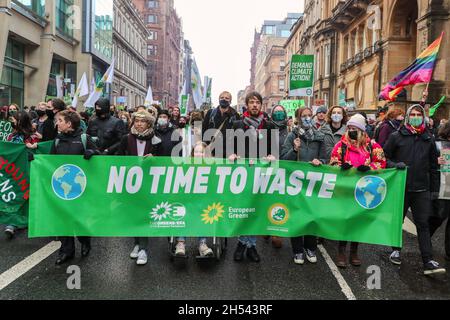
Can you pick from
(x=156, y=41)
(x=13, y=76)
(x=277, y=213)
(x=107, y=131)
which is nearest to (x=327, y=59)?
(x=13, y=76)

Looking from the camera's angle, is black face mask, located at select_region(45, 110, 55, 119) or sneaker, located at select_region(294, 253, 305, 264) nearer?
sneaker, located at select_region(294, 253, 305, 264)

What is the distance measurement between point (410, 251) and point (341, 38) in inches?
1460

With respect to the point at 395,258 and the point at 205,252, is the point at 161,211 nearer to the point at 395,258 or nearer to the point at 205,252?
the point at 205,252

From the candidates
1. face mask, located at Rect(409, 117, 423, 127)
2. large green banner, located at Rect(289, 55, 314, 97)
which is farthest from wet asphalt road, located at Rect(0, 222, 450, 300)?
large green banner, located at Rect(289, 55, 314, 97)

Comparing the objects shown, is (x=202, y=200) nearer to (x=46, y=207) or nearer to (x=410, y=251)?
(x=46, y=207)

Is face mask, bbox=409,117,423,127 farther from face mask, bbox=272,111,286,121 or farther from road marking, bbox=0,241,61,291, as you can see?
road marking, bbox=0,241,61,291

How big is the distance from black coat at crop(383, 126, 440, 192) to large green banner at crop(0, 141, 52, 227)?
512 centimetres

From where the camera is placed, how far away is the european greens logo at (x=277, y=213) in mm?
5293

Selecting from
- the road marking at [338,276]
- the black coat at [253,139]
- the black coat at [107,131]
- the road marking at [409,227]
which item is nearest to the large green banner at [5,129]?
the black coat at [107,131]

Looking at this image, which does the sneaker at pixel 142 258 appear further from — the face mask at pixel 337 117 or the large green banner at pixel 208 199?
the face mask at pixel 337 117

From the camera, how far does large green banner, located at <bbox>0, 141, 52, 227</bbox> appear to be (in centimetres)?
648

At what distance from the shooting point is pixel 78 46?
33.8 m
